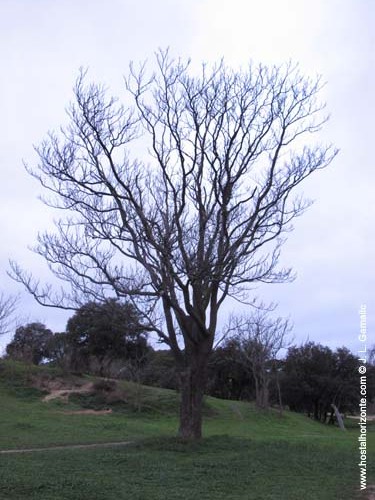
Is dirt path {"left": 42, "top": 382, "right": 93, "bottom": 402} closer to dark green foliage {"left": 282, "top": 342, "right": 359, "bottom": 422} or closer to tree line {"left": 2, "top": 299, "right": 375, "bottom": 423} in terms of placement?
tree line {"left": 2, "top": 299, "right": 375, "bottom": 423}

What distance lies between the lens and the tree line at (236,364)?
142ft

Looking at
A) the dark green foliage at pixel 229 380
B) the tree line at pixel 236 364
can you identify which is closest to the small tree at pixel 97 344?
the tree line at pixel 236 364

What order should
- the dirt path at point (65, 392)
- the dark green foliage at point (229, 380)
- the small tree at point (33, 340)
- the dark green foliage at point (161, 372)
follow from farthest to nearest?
1. the small tree at point (33, 340)
2. the dark green foliage at point (229, 380)
3. the dark green foliage at point (161, 372)
4. the dirt path at point (65, 392)

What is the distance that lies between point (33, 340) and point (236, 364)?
868 inches

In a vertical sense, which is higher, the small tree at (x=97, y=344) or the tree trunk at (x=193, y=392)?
the small tree at (x=97, y=344)

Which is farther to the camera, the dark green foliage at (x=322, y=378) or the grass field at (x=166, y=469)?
the dark green foliage at (x=322, y=378)

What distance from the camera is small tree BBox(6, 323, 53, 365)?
59.1 meters

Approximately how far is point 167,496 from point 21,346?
5533 centimetres

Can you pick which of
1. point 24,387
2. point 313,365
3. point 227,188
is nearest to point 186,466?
point 227,188

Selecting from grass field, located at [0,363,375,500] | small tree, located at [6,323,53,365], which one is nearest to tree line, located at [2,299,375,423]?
small tree, located at [6,323,53,365]

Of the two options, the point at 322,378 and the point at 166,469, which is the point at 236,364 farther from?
the point at 166,469

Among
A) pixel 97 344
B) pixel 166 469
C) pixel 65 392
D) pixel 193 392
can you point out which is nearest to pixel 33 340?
pixel 97 344

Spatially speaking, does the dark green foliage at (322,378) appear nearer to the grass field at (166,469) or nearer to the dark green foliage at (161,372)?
the dark green foliage at (161,372)

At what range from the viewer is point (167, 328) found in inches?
671
